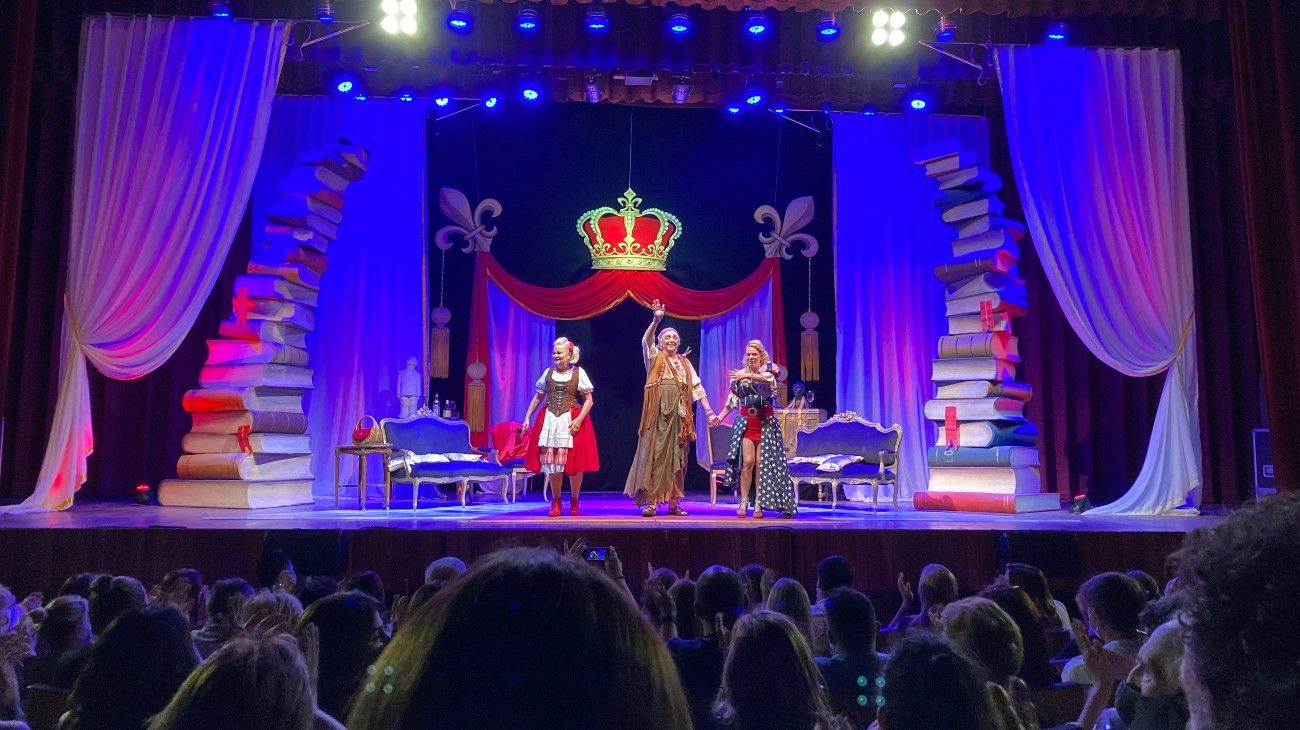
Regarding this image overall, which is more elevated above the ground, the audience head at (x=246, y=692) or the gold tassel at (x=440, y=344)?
the gold tassel at (x=440, y=344)

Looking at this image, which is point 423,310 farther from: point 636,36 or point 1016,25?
point 1016,25

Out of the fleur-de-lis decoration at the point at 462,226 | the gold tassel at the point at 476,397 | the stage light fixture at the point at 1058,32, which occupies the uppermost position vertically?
the stage light fixture at the point at 1058,32

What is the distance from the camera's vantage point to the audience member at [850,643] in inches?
99.0

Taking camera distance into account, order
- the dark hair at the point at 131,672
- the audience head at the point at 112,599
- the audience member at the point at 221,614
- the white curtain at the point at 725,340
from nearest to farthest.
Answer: the dark hair at the point at 131,672 < the audience member at the point at 221,614 < the audience head at the point at 112,599 < the white curtain at the point at 725,340

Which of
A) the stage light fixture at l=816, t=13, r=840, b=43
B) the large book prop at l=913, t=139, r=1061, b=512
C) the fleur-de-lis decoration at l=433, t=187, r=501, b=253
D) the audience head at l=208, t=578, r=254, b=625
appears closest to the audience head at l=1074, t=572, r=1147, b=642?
the audience head at l=208, t=578, r=254, b=625

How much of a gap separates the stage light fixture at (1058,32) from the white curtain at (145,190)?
6.06 meters

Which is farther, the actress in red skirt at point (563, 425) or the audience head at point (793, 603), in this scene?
the actress in red skirt at point (563, 425)

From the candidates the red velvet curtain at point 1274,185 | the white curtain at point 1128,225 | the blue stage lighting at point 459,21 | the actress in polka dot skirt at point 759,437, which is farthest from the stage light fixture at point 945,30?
the blue stage lighting at point 459,21

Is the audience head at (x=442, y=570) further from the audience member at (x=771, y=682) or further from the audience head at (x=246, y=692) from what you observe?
the audience head at (x=246, y=692)

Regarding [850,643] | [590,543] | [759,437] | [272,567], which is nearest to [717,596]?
[850,643]

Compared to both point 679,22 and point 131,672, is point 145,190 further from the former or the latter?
point 131,672

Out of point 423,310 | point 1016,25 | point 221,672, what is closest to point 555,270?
point 423,310

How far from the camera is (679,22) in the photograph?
7.69 metres

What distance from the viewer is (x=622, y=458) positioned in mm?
11367
